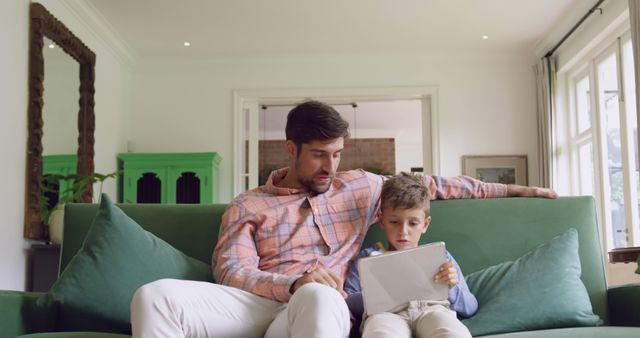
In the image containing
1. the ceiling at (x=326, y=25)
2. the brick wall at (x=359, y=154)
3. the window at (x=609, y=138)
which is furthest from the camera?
the brick wall at (x=359, y=154)

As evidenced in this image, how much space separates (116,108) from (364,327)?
4.82 metres

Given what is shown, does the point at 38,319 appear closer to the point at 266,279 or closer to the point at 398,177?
the point at 266,279

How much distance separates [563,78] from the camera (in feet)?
19.9

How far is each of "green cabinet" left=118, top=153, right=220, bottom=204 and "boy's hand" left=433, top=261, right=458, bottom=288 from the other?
4.34 meters

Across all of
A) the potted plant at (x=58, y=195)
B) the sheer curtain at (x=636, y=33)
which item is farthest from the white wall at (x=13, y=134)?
the sheer curtain at (x=636, y=33)

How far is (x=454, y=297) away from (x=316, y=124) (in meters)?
0.67

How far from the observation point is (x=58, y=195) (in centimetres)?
461

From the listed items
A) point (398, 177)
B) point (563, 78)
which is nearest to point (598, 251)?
point (398, 177)

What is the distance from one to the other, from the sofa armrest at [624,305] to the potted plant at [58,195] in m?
3.18

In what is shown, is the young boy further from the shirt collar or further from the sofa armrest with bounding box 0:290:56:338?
the sofa armrest with bounding box 0:290:56:338

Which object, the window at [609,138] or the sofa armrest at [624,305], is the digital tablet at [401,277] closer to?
the sofa armrest at [624,305]

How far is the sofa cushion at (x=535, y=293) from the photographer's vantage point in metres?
2.01

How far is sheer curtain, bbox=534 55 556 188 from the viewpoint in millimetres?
5965

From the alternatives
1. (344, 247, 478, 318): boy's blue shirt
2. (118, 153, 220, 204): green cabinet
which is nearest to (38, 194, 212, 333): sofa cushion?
(344, 247, 478, 318): boy's blue shirt
